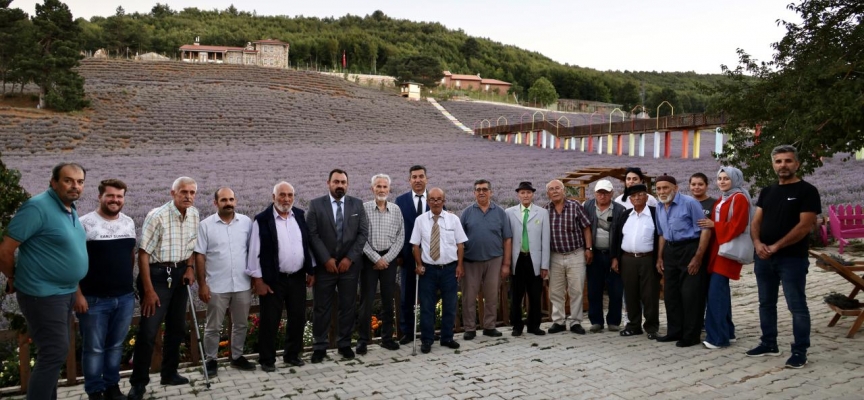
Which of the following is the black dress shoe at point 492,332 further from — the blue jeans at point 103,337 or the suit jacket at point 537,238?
the blue jeans at point 103,337

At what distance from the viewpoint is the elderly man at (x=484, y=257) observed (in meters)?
6.93

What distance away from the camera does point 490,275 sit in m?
7.01

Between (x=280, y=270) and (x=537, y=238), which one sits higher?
(x=537, y=238)

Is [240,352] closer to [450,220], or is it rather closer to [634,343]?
[450,220]

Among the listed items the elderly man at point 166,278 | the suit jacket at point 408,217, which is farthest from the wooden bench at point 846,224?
the elderly man at point 166,278

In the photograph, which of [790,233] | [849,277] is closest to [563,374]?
[790,233]

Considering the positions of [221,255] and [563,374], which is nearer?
[563,374]

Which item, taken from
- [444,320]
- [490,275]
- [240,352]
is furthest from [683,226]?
[240,352]

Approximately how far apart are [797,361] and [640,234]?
2.03 m

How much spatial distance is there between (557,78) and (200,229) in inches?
4500

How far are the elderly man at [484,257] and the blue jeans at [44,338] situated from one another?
4113mm

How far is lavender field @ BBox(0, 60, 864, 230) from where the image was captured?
17672 millimetres

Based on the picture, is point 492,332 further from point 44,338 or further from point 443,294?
point 44,338

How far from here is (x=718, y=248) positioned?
20.1ft
